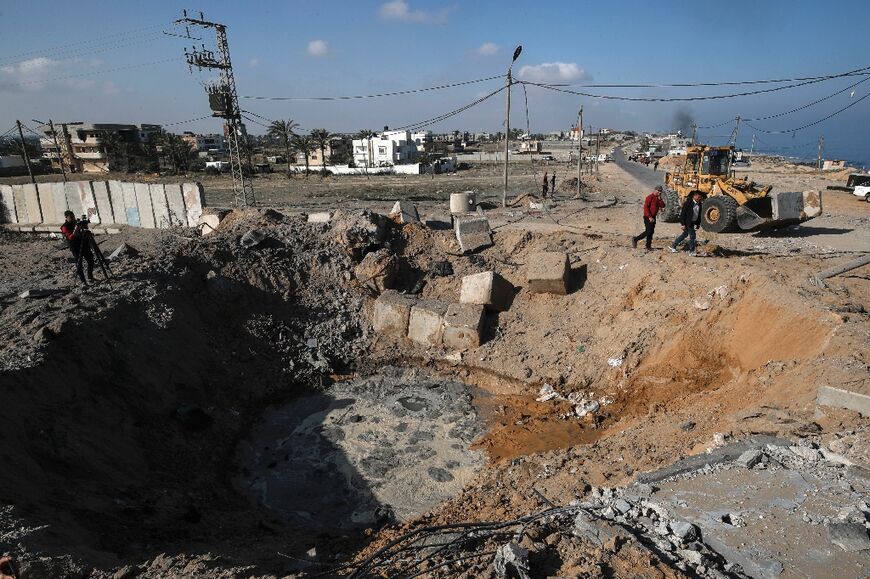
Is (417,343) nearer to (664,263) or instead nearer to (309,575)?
(664,263)

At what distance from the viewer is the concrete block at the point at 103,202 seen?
19.4m

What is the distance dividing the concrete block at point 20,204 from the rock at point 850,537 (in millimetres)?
26113

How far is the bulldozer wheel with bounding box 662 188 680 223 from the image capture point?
15.1 meters

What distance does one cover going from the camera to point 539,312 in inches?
436

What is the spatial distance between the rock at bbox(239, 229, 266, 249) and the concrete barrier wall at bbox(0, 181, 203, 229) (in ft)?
24.7

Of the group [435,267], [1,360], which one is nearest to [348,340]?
[435,267]

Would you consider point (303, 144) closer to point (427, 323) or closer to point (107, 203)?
point (107, 203)

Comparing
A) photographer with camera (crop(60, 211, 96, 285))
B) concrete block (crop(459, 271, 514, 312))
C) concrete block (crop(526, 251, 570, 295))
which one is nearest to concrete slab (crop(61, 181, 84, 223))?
photographer with camera (crop(60, 211, 96, 285))

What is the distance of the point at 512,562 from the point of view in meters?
3.70

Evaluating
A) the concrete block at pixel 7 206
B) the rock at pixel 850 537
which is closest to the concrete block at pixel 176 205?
the concrete block at pixel 7 206

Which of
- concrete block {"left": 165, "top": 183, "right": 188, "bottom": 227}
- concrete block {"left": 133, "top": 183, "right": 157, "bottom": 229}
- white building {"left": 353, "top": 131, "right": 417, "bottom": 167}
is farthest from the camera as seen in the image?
A: white building {"left": 353, "top": 131, "right": 417, "bottom": 167}

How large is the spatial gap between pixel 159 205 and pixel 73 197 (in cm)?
414

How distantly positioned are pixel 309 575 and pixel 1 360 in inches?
234

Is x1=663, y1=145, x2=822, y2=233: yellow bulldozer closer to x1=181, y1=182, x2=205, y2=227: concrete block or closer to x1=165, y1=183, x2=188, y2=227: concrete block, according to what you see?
x1=181, y1=182, x2=205, y2=227: concrete block
